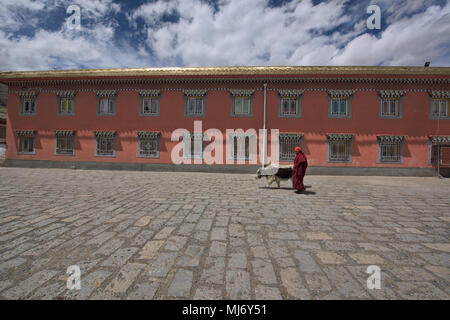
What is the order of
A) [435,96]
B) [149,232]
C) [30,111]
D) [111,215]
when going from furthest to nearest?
[30,111] < [435,96] < [111,215] < [149,232]

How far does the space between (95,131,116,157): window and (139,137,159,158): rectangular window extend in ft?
6.25

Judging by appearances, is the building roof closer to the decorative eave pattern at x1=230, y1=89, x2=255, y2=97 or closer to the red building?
the red building

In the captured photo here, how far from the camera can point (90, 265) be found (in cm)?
210

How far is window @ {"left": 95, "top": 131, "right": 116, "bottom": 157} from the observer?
493 inches

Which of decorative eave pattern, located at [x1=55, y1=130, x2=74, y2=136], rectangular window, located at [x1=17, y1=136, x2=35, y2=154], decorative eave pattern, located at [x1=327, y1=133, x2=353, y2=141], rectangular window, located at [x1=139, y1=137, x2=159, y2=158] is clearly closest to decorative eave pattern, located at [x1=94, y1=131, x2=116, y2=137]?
decorative eave pattern, located at [x1=55, y1=130, x2=74, y2=136]

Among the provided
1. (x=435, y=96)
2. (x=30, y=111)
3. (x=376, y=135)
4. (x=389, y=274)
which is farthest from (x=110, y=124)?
(x=435, y=96)

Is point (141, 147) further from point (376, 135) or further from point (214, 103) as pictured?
point (376, 135)

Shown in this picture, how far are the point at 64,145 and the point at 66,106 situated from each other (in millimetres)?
2759

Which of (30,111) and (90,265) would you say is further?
(30,111)

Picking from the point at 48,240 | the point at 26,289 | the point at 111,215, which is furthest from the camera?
the point at 111,215

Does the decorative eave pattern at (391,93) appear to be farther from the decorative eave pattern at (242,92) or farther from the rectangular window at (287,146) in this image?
the decorative eave pattern at (242,92)

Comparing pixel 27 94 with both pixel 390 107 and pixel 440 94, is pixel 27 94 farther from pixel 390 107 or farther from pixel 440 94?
pixel 440 94

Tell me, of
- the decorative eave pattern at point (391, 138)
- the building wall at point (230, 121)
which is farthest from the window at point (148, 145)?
the decorative eave pattern at point (391, 138)
